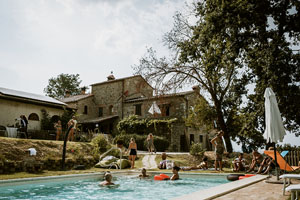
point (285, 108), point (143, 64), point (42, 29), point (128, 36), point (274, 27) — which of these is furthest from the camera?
point (143, 64)

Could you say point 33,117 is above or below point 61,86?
below

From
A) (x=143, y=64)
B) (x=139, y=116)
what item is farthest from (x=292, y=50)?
(x=139, y=116)

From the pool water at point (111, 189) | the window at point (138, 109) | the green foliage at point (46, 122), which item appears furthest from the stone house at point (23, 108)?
the pool water at point (111, 189)

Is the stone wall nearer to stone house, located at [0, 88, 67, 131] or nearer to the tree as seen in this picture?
stone house, located at [0, 88, 67, 131]

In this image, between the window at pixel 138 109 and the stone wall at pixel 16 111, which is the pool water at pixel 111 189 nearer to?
the stone wall at pixel 16 111

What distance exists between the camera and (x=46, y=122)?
2189 cm

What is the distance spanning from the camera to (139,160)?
1758 centimetres

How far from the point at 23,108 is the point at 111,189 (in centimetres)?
1519

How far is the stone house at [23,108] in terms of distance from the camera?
19.4 metres

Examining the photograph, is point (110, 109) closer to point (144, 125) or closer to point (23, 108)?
point (144, 125)

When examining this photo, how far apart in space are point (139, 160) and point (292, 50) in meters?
11.8

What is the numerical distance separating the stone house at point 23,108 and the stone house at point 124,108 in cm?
600

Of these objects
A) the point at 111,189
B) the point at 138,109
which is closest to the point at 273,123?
the point at 111,189

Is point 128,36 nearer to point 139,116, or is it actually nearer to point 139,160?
point 139,160
